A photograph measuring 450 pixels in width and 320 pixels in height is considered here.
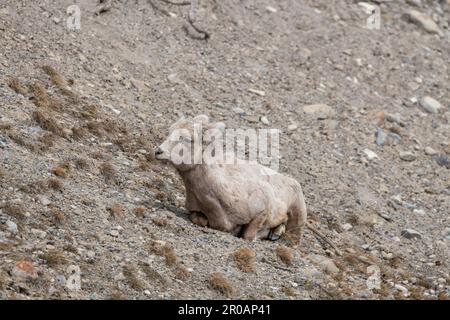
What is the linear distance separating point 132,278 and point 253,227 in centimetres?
318

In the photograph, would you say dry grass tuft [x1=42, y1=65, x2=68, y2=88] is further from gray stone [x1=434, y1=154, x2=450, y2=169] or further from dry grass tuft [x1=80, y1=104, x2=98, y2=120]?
gray stone [x1=434, y1=154, x2=450, y2=169]

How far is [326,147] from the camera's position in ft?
73.1

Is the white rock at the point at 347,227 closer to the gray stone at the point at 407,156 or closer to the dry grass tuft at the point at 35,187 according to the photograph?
the gray stone at the point at 407,156

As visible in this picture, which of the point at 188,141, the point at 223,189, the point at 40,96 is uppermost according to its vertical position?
the point at 188,141

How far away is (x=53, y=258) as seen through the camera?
13.0 m

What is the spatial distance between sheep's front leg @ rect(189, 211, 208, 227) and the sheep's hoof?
4.94ft

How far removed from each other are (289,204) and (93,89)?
21.1 ft

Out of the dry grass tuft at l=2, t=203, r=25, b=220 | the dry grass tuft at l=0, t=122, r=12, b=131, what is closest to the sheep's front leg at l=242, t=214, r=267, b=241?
the dry grass tuft at l=2, t=203, r=25, b=220

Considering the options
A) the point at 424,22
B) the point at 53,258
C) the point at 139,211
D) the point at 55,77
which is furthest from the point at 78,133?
the point at 424,22

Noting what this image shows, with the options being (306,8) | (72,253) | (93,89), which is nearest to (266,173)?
(72,253)

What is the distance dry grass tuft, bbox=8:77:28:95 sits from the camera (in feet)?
61.8

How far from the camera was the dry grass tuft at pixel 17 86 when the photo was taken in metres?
18.8

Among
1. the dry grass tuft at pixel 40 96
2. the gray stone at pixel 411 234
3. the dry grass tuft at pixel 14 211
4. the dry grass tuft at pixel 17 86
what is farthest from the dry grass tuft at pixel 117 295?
the gray stone at pixel 411 234

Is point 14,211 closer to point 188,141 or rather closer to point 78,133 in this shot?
point 188,141
